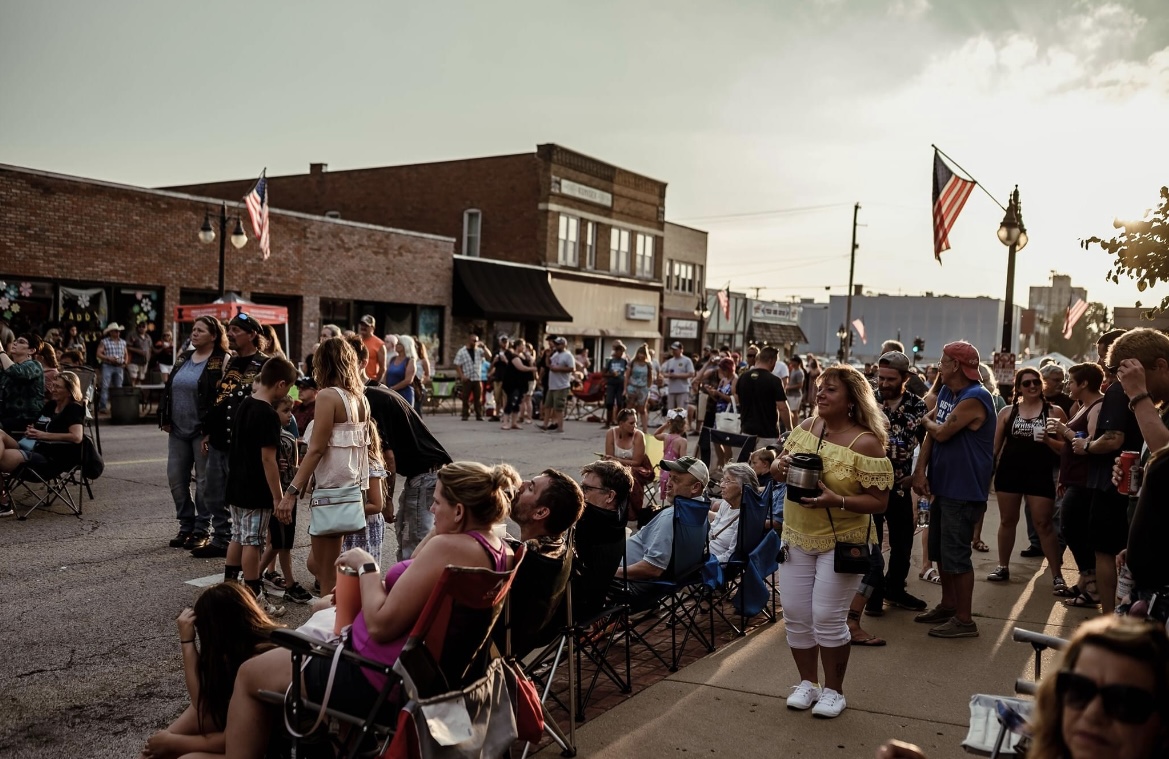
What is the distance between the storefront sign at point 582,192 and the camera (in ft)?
121

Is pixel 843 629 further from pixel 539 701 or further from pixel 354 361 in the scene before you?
pixel 354 361

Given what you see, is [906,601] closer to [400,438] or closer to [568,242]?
[400,438]

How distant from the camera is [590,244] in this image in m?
39.7

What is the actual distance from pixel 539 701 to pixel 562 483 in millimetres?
938

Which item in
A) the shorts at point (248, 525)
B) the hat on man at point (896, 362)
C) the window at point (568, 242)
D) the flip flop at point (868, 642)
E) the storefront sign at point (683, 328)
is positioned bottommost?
the flip flop at point (868, 642)

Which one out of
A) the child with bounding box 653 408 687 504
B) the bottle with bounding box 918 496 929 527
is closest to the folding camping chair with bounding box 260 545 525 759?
the child with bounding box 653 408 687 504

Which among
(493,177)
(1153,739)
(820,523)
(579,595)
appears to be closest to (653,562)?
(579,595)

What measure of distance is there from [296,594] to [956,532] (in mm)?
4548

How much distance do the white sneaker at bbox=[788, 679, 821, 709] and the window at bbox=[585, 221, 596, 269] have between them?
35253mm

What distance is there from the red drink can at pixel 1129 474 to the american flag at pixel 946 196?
1194 cm

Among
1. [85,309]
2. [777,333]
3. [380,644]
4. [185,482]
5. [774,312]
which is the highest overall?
[774,312]

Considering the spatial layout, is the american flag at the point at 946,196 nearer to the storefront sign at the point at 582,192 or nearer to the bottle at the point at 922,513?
the bottle at the point at 922,513

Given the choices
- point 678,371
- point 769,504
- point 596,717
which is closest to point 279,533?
point 596,717

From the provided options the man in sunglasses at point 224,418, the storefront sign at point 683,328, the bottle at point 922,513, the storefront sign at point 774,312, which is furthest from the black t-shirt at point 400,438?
the storefront sign at point 774,312
